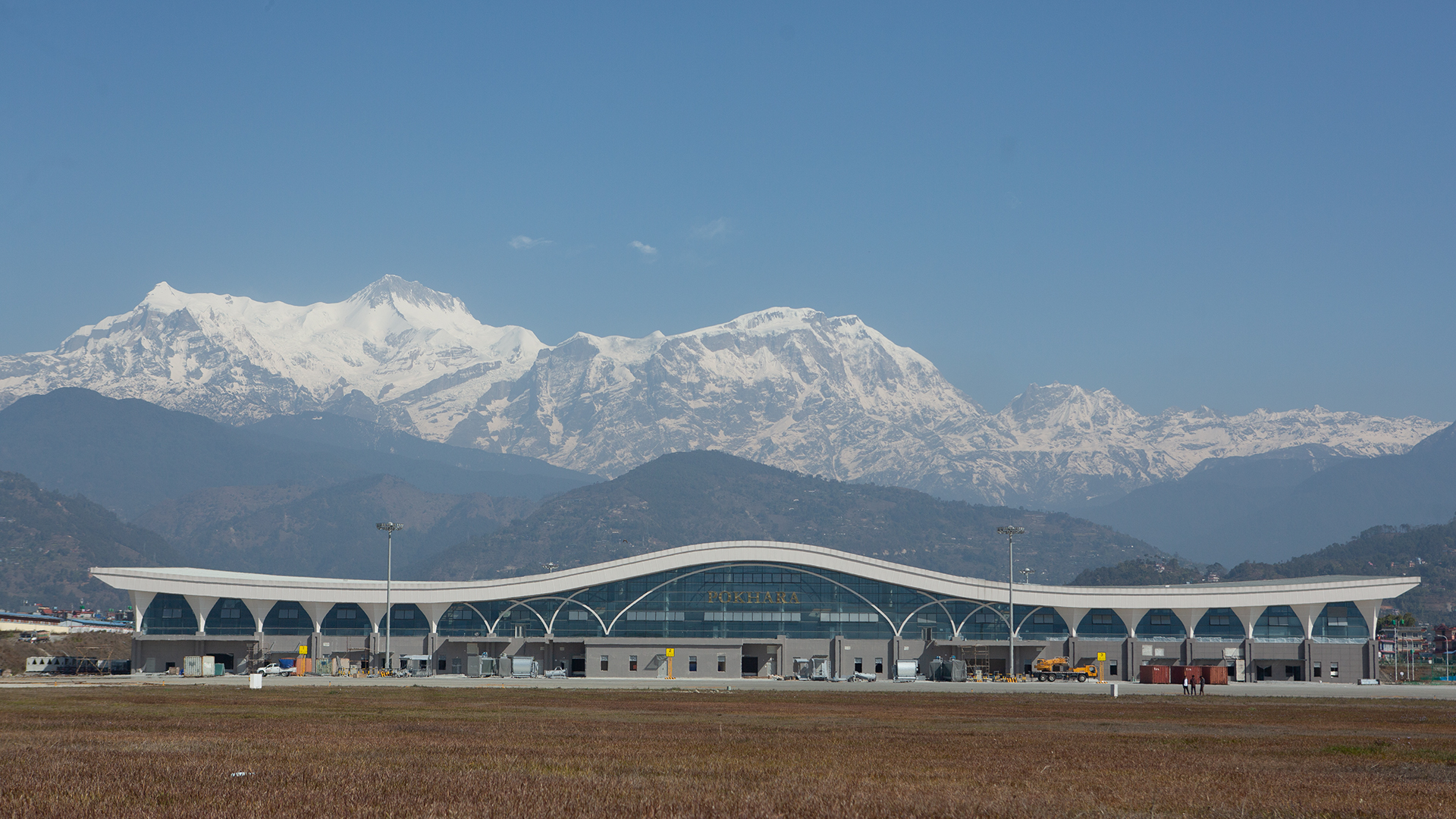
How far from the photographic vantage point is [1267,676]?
12356cm

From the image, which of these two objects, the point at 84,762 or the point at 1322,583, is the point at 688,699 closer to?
the point at 84,762

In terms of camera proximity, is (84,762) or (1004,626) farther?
(1004,626)

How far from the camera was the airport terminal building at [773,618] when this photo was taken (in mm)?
122312

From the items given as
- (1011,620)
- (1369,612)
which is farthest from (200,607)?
(1369,612)

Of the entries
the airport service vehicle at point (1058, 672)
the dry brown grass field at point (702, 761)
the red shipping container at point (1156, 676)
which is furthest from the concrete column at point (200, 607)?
the red shipping container at point (1156, 676)

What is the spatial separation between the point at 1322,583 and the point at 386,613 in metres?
→ 93.0

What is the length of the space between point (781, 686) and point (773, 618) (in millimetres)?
27695

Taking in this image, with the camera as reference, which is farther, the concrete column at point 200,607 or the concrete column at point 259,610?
the concrete column at point 259,610

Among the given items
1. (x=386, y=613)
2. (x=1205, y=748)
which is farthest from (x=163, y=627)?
(x=1205, y=748)

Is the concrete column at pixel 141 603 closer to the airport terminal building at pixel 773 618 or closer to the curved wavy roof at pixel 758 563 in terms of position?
the airport terminal building at pixel 773 618

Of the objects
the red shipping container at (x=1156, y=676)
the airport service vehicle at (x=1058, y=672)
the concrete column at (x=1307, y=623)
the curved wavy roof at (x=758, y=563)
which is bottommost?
the airport service vehicle at (x=1058, y=672)

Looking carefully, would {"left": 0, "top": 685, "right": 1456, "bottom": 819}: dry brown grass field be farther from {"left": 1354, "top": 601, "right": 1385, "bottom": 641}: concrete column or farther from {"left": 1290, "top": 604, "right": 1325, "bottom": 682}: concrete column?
{"left": 1354, "top": 601, "right": 1385, "bottom": 641}: concrete column

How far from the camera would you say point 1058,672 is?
117 meters

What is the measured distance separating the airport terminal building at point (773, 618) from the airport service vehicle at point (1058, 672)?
468 centimetres
